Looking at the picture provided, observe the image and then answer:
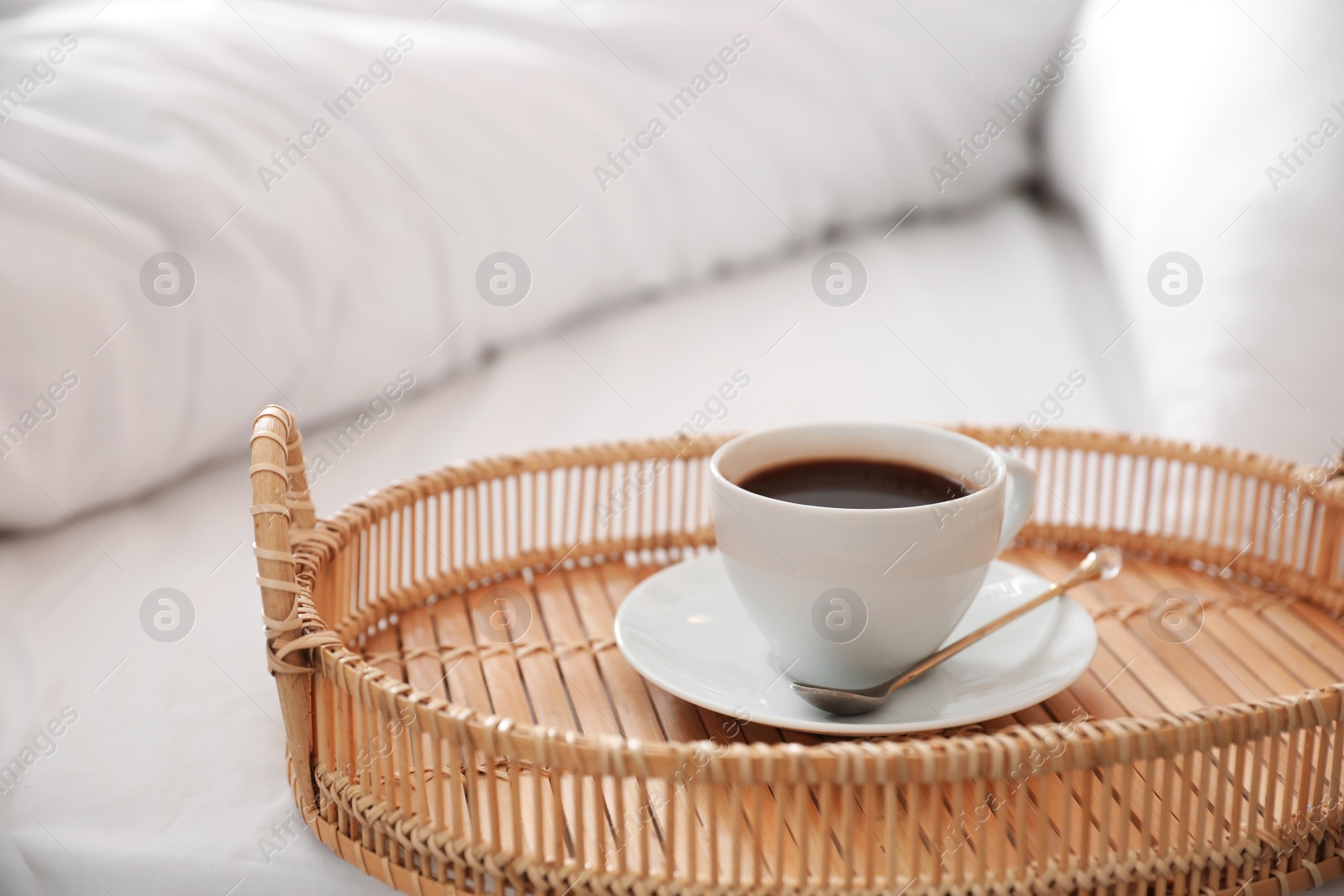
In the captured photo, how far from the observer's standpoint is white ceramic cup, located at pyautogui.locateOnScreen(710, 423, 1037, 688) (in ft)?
1.42

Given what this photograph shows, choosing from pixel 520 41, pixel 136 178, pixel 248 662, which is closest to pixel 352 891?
pixel 248 662

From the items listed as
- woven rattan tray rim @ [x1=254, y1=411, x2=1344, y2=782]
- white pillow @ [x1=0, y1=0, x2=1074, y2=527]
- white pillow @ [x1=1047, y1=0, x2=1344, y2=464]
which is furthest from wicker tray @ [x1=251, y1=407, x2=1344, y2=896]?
white pillow @ [x1=0, y1=0, x2=1074, y2=527]

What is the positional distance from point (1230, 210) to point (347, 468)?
0.68 m

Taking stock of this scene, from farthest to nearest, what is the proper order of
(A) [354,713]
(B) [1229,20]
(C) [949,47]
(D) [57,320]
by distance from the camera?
1. (C) [949,47]
2. (B) [1229,20]
3. (D) [57,320]
4. (A) [354,713]

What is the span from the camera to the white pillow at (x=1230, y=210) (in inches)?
30.6

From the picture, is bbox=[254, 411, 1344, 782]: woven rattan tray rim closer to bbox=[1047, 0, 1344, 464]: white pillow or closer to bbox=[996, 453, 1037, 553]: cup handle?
bbox=[996, 453, 1037, 553]: cup handle

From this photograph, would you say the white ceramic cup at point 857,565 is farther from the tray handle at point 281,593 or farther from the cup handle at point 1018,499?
the tray handle at point 281,593

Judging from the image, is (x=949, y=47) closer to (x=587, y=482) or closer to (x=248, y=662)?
(x=587, y=482)

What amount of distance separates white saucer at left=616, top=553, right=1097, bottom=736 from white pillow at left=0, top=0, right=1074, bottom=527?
16.5 inches

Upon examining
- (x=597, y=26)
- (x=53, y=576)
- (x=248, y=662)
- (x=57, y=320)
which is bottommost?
(x=248, y=662)

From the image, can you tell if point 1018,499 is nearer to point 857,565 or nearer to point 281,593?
point 857,565

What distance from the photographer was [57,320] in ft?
2.37

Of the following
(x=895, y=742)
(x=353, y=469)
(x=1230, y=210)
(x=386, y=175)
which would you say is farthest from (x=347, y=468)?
(x=1230, y=210)

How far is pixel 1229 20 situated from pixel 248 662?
856 mm
